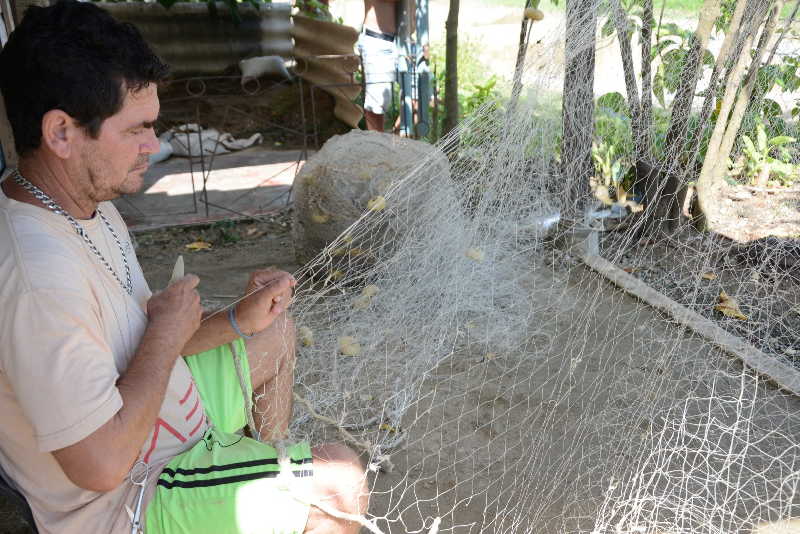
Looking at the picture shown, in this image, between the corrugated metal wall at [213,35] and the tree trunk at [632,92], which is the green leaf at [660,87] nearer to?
the tree trunk at [632,92]

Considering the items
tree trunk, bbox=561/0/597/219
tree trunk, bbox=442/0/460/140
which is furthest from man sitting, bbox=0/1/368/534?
tree trunk, bbox=442/0/460/140

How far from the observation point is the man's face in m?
1.29

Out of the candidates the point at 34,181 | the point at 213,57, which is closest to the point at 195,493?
the point at 34,181

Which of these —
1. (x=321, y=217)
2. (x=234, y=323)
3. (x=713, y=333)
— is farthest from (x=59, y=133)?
(x=713, y=333)

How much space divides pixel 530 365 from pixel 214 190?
3610mm

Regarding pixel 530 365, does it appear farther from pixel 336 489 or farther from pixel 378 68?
pixel 378 68

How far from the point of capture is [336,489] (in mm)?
1382

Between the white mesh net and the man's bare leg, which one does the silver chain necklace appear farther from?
the white mesh net

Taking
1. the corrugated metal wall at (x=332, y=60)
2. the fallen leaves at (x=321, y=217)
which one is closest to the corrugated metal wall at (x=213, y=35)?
the corrugated metal wall at (x=332, y=60)

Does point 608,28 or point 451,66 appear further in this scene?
point 451,66

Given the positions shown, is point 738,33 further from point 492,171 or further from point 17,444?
point 17,444

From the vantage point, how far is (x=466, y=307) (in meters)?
2.78

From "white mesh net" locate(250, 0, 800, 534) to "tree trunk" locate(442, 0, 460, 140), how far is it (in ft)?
4.59

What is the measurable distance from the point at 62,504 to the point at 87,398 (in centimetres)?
27
